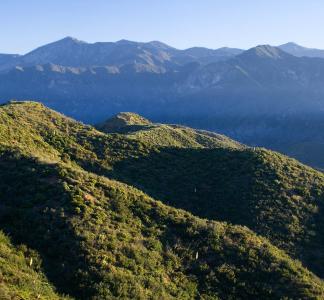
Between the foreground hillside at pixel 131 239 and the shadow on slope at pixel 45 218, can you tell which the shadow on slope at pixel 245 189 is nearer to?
the foreground hillside at pixel 131 239

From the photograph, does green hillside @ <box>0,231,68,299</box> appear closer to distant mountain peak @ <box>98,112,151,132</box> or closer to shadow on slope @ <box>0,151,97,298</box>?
shadow on slope @ <box>0,151,97,298</box>

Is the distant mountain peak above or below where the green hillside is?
above

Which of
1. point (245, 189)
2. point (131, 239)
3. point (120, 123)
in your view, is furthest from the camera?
point (120, 123)

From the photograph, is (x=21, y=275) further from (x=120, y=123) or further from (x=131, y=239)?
(x=120, y=123)

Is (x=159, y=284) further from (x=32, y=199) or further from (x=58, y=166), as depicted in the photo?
(x=58, y=166)

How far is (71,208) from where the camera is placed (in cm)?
2956

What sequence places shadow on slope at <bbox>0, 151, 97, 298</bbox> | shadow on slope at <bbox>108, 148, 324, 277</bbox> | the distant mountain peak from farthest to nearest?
the distant mountain peak → shadow on slope at <bbox>108, 148, 324, 277</bbox> → shadow on slope at <bbox>0, 151, 97, 298</bbox>

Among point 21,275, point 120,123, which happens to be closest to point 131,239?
point 21,275

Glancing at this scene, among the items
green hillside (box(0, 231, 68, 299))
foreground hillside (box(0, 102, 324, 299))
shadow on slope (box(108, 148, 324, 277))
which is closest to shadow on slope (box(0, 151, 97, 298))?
foreground hillside (box(0, 102, 324, 299))

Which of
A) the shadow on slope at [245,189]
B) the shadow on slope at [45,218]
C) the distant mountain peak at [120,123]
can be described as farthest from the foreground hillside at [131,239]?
the distant mountain peak at [120,123]

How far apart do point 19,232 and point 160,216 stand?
10.7 metres

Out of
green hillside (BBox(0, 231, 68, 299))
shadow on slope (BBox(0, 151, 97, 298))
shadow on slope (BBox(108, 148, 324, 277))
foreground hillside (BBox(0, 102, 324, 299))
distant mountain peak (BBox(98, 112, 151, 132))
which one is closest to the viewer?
green hillside (BBox(0, 231, 68, 299))

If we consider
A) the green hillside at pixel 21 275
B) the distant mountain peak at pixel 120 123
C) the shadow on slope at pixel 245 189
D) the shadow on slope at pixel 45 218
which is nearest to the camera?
the green hillside at pixel 21 275

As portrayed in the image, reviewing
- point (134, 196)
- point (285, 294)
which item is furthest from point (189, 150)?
point (285, 294)
